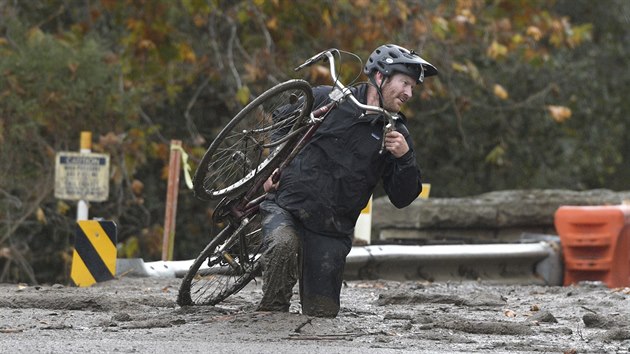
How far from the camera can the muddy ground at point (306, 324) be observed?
8.24m

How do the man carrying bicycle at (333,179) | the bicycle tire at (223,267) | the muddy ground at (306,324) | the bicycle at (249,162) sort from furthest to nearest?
1. the bicycle tire at (223,267)
2. the man carrying bicycle at (333,179)
3. the bicycle at (249,162)
4. the muddy ground at (306,324)

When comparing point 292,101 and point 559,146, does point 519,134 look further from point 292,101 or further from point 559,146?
point 292,101

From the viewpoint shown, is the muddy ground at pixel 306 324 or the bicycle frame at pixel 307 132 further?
the bicycle frame at pixel 307 132

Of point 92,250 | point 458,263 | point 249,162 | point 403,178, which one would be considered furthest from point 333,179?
point 458,263

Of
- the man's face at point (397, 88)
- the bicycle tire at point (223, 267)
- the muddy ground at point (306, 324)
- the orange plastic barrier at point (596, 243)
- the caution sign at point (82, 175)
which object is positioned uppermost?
the man's face at point (397, 88)

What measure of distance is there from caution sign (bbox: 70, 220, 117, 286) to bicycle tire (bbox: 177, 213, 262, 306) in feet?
7.36

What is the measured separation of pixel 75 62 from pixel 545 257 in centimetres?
552

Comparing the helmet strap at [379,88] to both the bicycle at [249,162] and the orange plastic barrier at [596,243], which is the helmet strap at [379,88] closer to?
the bicycle at [249,162]

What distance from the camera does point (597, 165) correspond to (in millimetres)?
26062

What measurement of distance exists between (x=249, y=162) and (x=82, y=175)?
503cm

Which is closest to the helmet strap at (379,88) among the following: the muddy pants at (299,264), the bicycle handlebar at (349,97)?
the bicycle handlebar at (349,97)

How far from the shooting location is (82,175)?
14.4 m

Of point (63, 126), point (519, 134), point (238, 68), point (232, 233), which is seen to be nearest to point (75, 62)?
A: point (63, 126)

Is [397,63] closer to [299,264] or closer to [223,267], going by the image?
[299,264]
